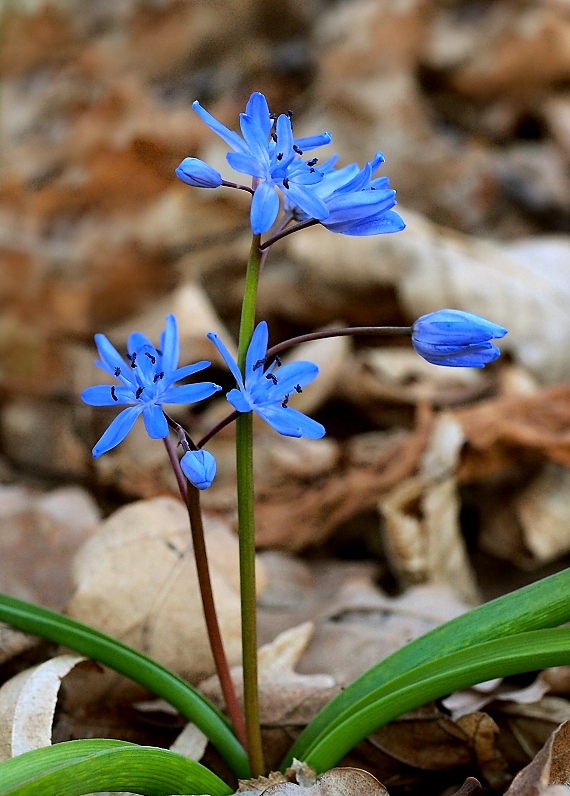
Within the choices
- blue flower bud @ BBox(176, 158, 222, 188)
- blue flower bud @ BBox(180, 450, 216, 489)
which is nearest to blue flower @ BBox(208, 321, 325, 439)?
blue flower bud @ BBox(180, 450, 216, 489)

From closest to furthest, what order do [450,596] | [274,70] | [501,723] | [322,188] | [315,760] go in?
1. [322,188]
2. [315,760]
3. [501,723]
4. [450,596]
5. [274,70]

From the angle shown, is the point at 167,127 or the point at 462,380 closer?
the point at 462,380

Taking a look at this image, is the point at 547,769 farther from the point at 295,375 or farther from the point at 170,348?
the point at 170,348

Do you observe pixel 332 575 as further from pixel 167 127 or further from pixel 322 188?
pixel 167 127

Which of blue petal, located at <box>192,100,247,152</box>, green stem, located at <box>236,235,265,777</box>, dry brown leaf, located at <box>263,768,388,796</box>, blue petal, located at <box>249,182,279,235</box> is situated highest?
blue petal, located at <box>192,100,247,152</box>

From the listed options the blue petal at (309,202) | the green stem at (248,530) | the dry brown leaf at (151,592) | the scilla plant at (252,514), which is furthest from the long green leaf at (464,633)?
the blue petal at (309,202)

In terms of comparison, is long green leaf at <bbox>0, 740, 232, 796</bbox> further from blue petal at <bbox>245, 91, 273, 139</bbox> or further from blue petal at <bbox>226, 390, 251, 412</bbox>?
blue petal at <bbox>245, 91, 273, 139</bbox>

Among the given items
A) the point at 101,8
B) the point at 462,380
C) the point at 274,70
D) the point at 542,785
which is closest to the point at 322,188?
the point at 542,785

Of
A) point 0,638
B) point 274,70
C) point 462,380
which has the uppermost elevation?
point 274,70
